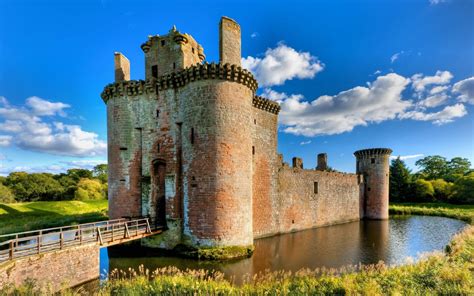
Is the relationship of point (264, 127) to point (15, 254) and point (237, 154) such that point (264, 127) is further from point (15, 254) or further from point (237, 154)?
point (15, 254)

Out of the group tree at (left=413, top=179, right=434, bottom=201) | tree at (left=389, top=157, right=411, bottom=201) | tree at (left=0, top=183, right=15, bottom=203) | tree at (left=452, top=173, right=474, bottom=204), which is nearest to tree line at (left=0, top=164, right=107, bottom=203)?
tree at (left=0, top=183, right=15, bottom=203)

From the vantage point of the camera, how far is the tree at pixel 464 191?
4212 cm

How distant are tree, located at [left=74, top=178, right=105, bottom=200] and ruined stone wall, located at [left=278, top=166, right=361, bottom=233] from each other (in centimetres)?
4073

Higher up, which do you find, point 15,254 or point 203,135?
point 203,135

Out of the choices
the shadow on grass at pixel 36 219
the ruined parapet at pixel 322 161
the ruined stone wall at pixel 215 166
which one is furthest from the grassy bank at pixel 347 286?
the ruined parapet at pixel 322 161

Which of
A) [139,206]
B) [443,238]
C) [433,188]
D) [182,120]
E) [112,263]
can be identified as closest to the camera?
[112,263]

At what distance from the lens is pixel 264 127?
19516 millimetres

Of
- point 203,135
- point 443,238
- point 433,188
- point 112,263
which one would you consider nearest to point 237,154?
point 203,135

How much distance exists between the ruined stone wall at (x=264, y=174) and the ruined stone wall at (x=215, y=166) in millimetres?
3733

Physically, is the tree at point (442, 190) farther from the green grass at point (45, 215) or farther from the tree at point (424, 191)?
the green grass at point (45, 215)

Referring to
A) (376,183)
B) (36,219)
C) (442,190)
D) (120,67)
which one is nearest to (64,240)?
(120,67)

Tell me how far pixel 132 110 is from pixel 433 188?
54.7 m

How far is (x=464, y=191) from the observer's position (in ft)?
140

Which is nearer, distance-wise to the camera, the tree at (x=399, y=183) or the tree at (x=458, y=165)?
the tree at (x=399, y=183)
